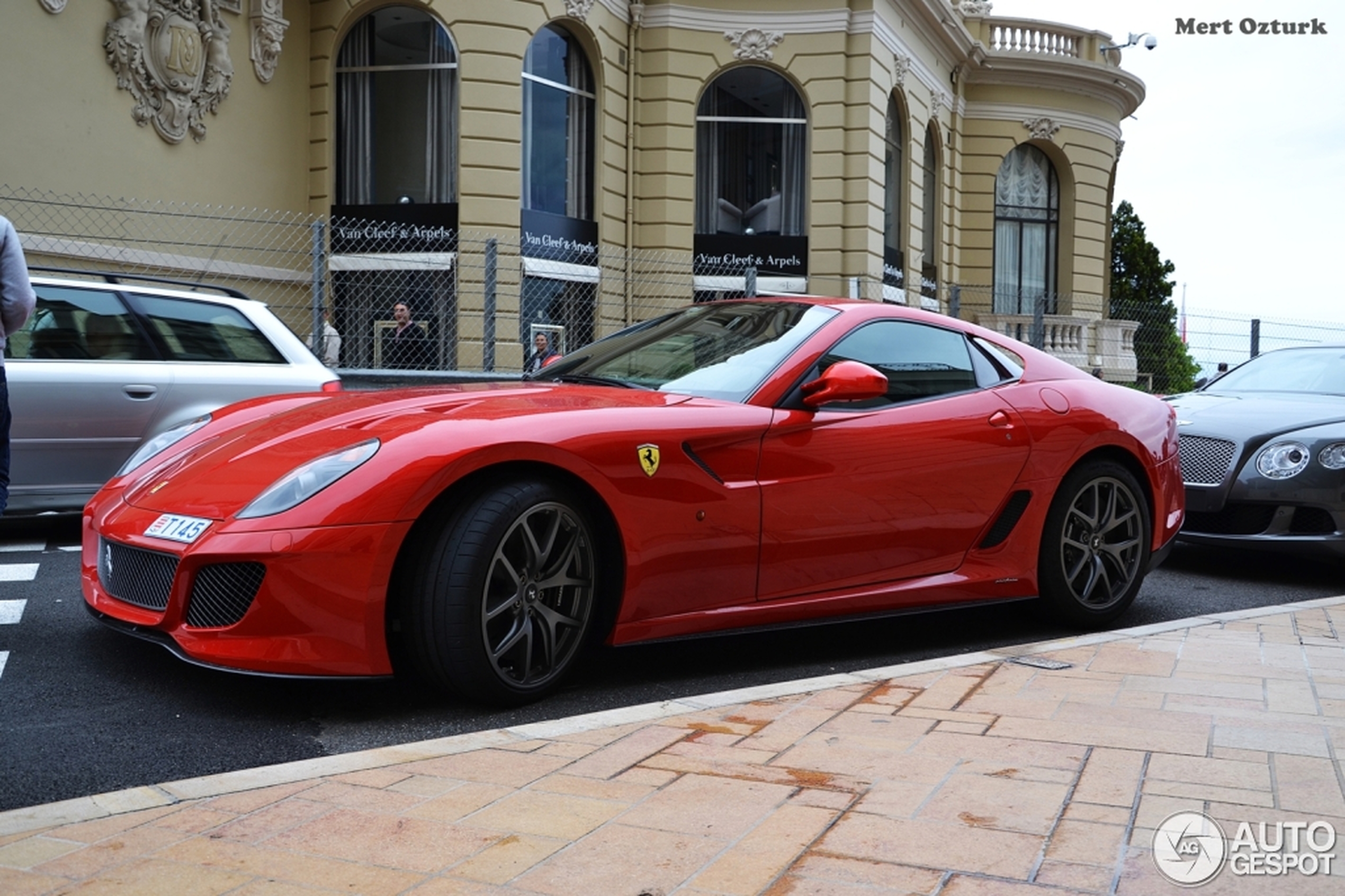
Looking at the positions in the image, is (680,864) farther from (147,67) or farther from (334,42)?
(334,42)

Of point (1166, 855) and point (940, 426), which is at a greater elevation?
point (940, 426)

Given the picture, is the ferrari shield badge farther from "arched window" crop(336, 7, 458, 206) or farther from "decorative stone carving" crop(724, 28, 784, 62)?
"decorative stone carving" crop(724, 28, 784, 62)

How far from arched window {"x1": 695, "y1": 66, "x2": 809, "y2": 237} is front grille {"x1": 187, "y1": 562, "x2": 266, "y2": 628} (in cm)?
1883

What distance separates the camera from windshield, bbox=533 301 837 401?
4660 mm

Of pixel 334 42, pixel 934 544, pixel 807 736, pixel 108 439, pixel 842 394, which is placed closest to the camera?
pixel 807 736

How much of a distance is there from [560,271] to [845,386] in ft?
48.5

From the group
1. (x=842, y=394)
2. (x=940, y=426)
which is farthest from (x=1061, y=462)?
(x=842, y=394)

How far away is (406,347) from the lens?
14070mm

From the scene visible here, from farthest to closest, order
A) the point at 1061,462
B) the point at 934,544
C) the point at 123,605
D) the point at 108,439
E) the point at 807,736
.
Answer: the point at 108,439, the point at 1061,462, the point at 934,544, the point at 123,605, the point at 807,736

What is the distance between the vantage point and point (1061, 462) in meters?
5.26

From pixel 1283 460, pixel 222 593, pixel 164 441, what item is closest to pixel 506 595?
pixel 222 593

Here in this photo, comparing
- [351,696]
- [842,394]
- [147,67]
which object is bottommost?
[351,696]

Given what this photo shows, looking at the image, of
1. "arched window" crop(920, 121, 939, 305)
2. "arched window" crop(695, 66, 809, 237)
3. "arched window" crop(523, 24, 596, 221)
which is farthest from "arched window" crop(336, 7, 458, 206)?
"arched window" crop(920, 121, 939, 305)

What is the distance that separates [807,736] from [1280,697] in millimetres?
1566
